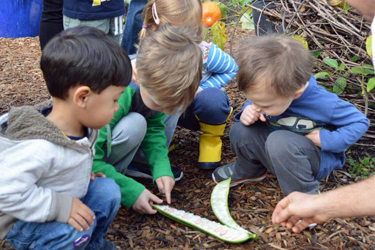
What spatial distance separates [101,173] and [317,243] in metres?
1.07

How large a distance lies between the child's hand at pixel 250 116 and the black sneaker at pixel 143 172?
504 mm

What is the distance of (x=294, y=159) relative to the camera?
7.50 ft

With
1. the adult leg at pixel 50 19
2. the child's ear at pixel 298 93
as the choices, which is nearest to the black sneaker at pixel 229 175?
the child's ear at pixel 298 93

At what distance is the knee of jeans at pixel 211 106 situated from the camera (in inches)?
108

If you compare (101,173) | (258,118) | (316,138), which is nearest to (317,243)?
(316,138)

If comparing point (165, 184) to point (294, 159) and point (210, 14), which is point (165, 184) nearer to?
point (294, 159)

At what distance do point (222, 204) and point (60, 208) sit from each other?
3.29 feet

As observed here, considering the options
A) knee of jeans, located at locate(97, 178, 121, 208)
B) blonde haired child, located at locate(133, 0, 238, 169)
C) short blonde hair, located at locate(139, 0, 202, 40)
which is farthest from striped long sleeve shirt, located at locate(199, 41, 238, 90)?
knee of jeans, located at locate(97, 178, 121, 208)

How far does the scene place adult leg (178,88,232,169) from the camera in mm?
2756

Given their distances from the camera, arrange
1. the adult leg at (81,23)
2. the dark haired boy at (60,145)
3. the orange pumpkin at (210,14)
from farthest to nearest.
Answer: the orange pumpkin at (210,14), the adult leg at (81,23), the dark haired boy at (60,145)

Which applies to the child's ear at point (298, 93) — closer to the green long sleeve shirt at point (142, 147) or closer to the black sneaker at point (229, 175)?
the black sneaker at point (229, 175)

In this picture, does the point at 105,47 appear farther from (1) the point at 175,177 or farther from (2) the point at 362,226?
(2) the point at 362,226

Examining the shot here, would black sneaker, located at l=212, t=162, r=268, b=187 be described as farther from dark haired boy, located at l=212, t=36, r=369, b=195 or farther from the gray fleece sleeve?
the gray fleece sleeve

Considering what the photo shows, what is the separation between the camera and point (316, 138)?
7.51 ft
